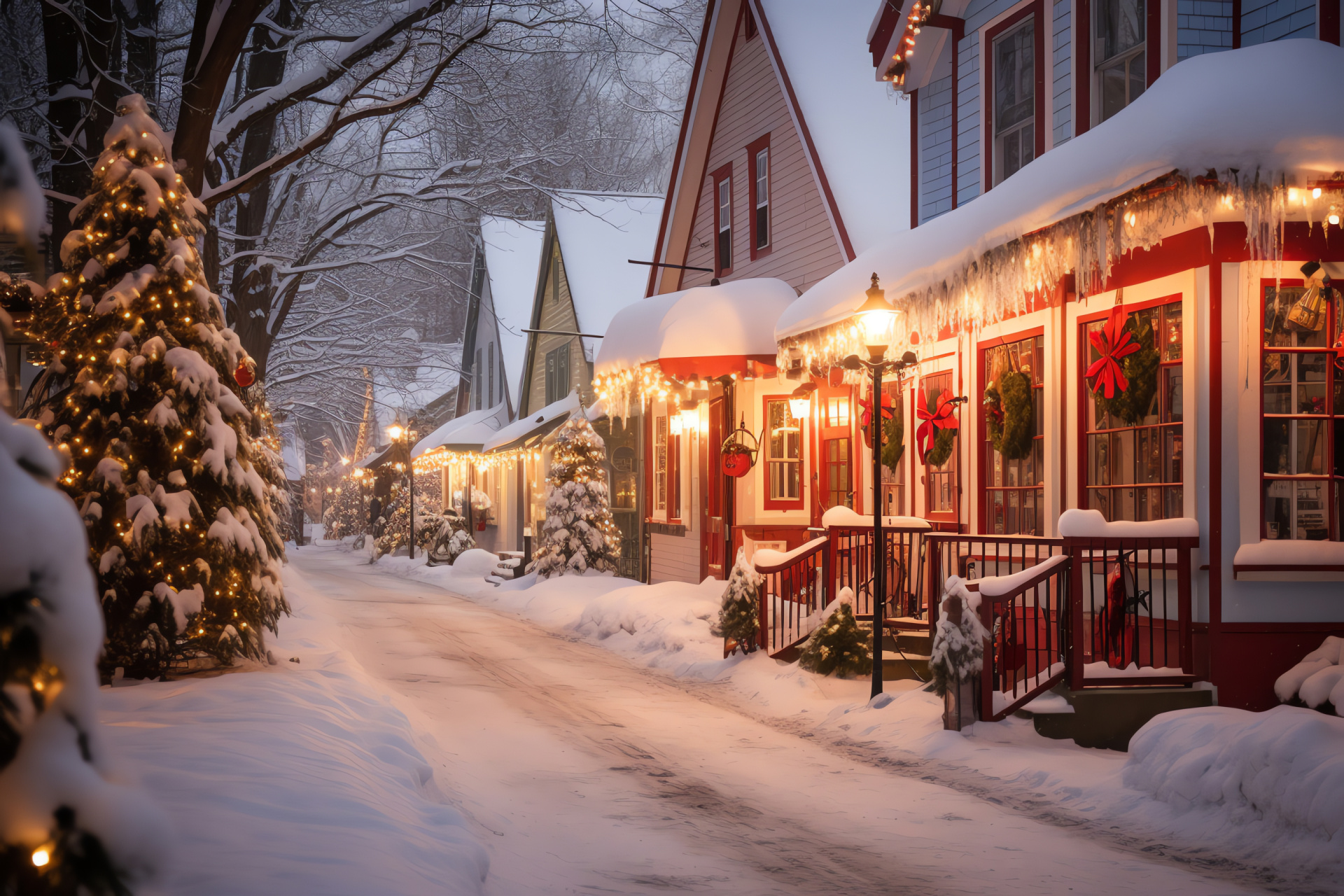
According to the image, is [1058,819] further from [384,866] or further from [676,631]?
[676,631]

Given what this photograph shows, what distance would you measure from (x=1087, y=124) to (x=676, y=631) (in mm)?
8186

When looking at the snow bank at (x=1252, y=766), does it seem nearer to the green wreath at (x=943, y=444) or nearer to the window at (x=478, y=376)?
the green wreath at (x=943, y=444)

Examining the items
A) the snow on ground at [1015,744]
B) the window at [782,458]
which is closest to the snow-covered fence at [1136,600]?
the snow on ground at [1015,744]

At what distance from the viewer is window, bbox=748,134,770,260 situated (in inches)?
790

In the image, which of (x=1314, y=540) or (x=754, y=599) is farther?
(x=754, y=599)

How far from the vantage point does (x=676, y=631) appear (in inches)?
604

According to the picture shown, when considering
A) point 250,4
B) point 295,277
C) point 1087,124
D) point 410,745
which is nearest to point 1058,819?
point 410,745

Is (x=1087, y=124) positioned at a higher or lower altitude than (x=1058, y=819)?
higher

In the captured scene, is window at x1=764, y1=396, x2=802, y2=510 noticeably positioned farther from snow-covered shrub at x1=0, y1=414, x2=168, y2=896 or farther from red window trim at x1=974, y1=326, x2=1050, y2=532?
snow-covered shrub at x1=0, y1=414, x2=168, y2=896

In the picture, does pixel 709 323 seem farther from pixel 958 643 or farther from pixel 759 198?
pixel 958 643

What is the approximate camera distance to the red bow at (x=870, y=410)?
1542cm

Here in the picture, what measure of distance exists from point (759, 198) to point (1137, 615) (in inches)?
503

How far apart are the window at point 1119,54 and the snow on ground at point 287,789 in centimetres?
935

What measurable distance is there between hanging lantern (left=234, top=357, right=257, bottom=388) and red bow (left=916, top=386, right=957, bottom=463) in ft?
25.6
